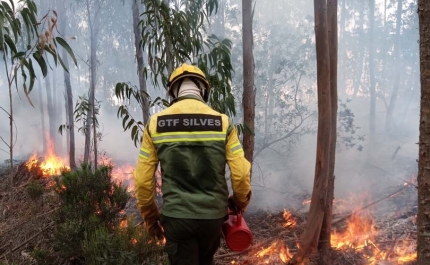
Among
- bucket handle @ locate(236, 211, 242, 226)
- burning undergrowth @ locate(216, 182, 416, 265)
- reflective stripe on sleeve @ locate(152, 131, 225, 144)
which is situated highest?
reflective stripe on sleeve @ locate(152, 131, 225, 144)

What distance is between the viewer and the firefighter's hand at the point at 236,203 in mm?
2750

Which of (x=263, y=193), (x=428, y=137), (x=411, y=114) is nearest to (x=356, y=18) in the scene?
(x=411, y=114)

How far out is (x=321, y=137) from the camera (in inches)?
189

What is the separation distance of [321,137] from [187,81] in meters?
2.78

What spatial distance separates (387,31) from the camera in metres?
26.4

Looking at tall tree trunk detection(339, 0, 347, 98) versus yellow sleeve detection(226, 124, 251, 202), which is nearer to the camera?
yellow sleeve detection(226, 124, 251, 202)

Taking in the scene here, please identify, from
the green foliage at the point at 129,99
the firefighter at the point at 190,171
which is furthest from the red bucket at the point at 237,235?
the green foliage at the point at 129,99

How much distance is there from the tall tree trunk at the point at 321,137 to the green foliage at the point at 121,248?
254cm

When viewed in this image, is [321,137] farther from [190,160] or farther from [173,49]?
[190,160]

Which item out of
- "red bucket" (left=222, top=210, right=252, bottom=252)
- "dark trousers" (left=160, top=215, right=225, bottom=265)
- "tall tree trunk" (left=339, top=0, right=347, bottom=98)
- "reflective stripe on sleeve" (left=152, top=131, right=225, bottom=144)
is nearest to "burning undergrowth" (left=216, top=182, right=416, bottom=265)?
"red bucket" (left=222, top=210, right=252, bottom=252)

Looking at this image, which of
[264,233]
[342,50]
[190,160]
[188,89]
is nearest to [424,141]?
[190,160]

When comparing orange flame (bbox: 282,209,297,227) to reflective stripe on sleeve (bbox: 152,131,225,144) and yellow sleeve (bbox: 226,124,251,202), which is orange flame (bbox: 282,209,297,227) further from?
reflective stripe on sleeve (bbox: 152,131,225,144)

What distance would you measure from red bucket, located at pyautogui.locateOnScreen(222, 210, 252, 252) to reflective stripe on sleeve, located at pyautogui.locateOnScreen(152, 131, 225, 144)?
2.53 ft

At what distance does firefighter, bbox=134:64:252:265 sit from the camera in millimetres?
2492
